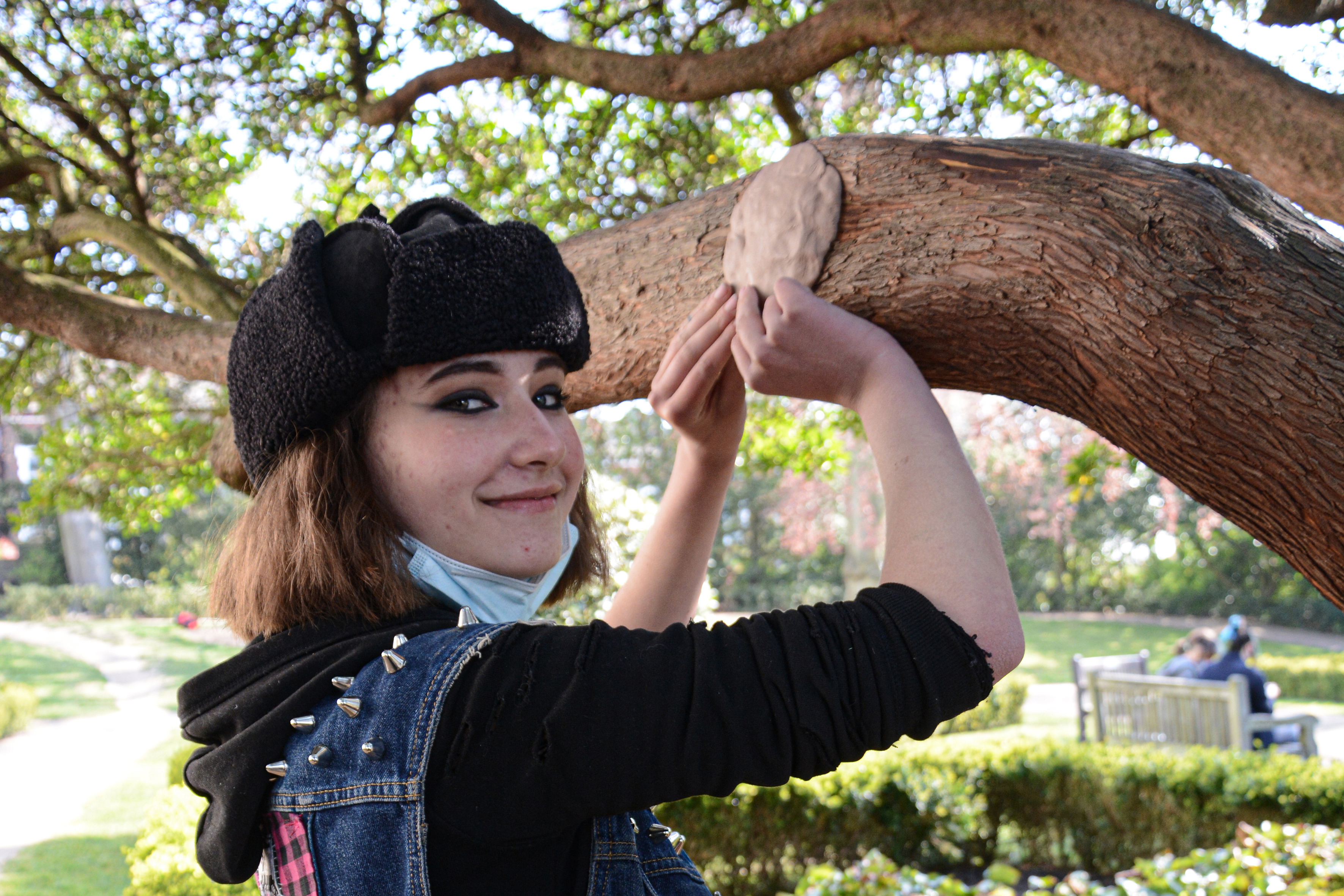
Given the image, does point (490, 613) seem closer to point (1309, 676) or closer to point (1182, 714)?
point (1182, 714)

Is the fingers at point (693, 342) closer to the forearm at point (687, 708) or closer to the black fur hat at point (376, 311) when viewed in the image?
the black fur hat at point (376, 311)

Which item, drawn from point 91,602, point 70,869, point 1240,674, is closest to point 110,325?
point 70,869

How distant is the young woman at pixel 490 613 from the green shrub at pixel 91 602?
63.1 ft

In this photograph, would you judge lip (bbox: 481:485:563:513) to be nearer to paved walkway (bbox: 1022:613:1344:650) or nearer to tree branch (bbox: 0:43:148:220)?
tree branch (bbox: 0:43:148:220)

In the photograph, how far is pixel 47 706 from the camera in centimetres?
1205

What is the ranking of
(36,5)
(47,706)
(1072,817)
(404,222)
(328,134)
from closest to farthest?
1. (404,222)
2. (36,5)
3. (328,134)
4. (1072,817)
5. (47,706)

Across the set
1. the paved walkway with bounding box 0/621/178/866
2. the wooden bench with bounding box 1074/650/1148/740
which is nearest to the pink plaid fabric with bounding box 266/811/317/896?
the paved walkway with bounding box 0/621/178/866

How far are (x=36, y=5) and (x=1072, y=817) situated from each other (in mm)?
7856

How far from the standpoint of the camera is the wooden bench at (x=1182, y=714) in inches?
307

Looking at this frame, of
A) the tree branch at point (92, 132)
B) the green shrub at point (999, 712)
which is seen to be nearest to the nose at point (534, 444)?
the tree branch at point (92, 132)

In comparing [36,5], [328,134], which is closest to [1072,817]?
[328,134]

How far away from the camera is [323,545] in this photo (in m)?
1.31

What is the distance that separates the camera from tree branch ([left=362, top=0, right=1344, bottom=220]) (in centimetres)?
228

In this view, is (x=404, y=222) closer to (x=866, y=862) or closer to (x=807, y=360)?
(x=807, y=360)
